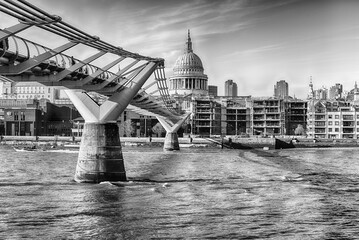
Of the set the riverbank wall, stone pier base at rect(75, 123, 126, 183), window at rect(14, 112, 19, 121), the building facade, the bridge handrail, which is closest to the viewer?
the bridge handrail

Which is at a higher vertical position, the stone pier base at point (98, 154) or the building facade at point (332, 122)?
the building facade at point (332, 122)

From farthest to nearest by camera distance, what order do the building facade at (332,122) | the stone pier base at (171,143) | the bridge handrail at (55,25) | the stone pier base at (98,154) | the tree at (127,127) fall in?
the tree at (127,127), the building facade at (332,122), the stone pier base at (171,143), the stone pier base at (98,154), the bridge handrail at (55,25)

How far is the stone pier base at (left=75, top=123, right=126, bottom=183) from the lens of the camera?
146ft

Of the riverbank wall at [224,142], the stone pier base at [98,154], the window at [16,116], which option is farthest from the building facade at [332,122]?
the stone pier base at [98,154]

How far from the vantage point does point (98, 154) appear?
44.5 metres

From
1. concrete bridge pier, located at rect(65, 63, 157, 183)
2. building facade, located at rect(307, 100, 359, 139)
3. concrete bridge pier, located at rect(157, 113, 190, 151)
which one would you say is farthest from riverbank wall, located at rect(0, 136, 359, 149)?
concrete bridge pier, located at rect(65, 63, 157, 183)

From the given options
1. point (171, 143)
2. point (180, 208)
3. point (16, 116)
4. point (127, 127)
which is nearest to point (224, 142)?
point (171, 143)

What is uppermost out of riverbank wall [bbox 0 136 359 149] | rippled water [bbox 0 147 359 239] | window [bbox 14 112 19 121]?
window [bbox 14 112 19 121]

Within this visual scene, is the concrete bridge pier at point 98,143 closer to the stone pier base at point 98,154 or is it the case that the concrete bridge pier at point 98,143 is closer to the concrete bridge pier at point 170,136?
the stone pier base at point 98,154

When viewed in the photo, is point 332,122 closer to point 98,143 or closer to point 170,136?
point 170,136

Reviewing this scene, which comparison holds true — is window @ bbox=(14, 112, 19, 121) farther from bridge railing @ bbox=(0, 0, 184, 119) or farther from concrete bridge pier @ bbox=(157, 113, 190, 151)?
bridge railing @ bbox=(0, 0, 184, 119)

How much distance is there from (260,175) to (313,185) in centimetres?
1033

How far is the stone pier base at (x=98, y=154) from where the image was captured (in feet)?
146

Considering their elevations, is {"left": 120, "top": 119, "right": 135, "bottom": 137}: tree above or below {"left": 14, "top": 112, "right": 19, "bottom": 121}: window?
below
